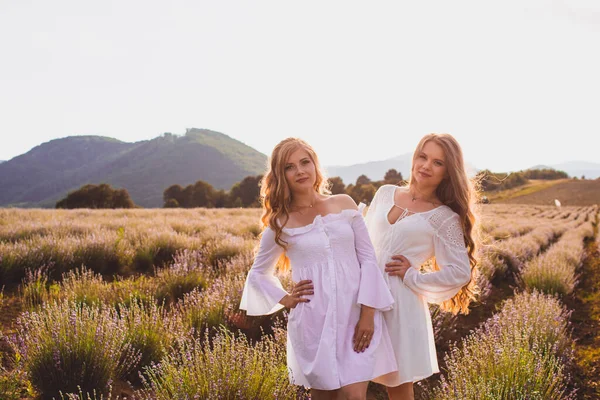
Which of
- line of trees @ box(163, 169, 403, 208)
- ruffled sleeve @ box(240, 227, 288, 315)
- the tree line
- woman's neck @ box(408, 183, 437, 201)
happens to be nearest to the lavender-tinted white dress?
ruffled sleeve @ box(240, 227, 288, 315)

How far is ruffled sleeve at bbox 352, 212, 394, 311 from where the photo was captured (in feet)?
7.32

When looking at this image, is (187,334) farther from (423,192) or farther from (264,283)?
(423,192)

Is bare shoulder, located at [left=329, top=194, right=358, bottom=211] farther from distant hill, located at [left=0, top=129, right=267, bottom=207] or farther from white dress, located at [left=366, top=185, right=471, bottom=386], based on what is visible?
distant hill, located at [left=0, top=129, right=267, bottom=207]

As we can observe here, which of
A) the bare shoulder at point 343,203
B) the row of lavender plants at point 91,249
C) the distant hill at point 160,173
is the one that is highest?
the distant hill at point 160,173

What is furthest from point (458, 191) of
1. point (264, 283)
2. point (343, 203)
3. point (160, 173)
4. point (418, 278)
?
point (160, 173)

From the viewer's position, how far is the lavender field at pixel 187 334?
8.49ft

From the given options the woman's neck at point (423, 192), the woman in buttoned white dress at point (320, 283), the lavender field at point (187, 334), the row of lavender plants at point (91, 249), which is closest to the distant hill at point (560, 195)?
the lavender field at point (187, 334)

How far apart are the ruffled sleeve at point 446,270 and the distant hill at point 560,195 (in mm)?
57071

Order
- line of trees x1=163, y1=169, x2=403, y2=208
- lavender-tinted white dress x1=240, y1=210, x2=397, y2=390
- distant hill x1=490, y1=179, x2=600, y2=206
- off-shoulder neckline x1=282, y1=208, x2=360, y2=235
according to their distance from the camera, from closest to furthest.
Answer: lavender-tinted white dress x1=240, y1=210, x2=397, y2=390
off-shoulder neckline x1=282, y1=208, x2=360, y2=235
line of trees x1=163, y1=169, x2=403, y2=208
distant hill x1=490, y1=179, x2=600, y2=206

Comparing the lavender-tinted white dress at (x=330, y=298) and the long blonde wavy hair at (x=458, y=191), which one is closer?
the lavender-tinted white dress at (x=330, y=298)

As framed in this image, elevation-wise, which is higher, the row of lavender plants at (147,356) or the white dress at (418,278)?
the white dress at (418,278)

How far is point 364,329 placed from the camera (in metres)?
2.20

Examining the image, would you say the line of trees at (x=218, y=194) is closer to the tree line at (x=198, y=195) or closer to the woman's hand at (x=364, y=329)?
the tree line at (x=198, y=195)

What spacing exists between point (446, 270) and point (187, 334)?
2428mm
